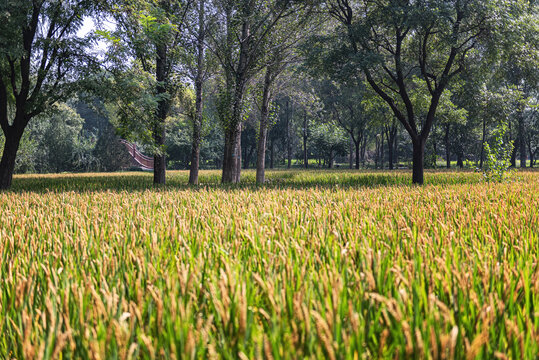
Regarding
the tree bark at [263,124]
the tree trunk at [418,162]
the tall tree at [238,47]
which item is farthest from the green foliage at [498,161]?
the tree bark at [263,124]

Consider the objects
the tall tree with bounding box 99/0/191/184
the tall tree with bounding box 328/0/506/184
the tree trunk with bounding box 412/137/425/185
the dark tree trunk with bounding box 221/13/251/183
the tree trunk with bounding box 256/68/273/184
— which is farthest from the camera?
the tree trunk with bounding box 256/68/273/184

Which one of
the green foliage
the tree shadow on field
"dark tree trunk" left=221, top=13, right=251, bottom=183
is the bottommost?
the tree shadow on field

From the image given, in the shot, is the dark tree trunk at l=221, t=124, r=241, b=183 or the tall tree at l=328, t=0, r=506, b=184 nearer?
the tall tree at l=328, t=0, r=506, b=184

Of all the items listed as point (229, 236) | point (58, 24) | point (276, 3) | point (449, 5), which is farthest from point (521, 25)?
point (58, 24)

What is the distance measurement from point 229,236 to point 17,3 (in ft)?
33.1

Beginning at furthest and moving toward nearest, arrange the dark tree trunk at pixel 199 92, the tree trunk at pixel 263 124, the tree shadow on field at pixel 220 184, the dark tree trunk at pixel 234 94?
1. the tree trunk at pixel 263 124
2. the dark tree trunk at pixel 199 92
3. the dark tree trunk at pixel 234 94
4. the tree shadow on field at pixel 220 184

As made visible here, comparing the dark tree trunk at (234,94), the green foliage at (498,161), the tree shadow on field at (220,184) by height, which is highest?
the dark tree trunk at (234,94)

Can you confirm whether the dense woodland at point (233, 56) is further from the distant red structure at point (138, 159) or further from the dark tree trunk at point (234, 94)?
the distant red structure at point (138, 159)

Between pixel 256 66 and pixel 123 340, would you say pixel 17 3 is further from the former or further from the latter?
pixel 123 340

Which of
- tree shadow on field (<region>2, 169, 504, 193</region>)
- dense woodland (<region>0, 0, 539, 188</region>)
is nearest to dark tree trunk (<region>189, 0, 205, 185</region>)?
dense woodland (<region>0, 0, 539, 188</region>)

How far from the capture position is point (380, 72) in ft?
48.7

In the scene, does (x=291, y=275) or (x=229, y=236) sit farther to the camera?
(x=229, y=236)

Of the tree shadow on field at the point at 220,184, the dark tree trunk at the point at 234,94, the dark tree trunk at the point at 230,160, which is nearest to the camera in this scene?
the tree shadow on field at the point at 220,184

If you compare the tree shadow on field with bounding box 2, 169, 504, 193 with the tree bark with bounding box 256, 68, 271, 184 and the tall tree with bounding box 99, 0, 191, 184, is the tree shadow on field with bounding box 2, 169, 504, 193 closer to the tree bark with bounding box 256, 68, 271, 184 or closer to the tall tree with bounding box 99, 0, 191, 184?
the tree bark with bounding box 256, 68, 271, 184
